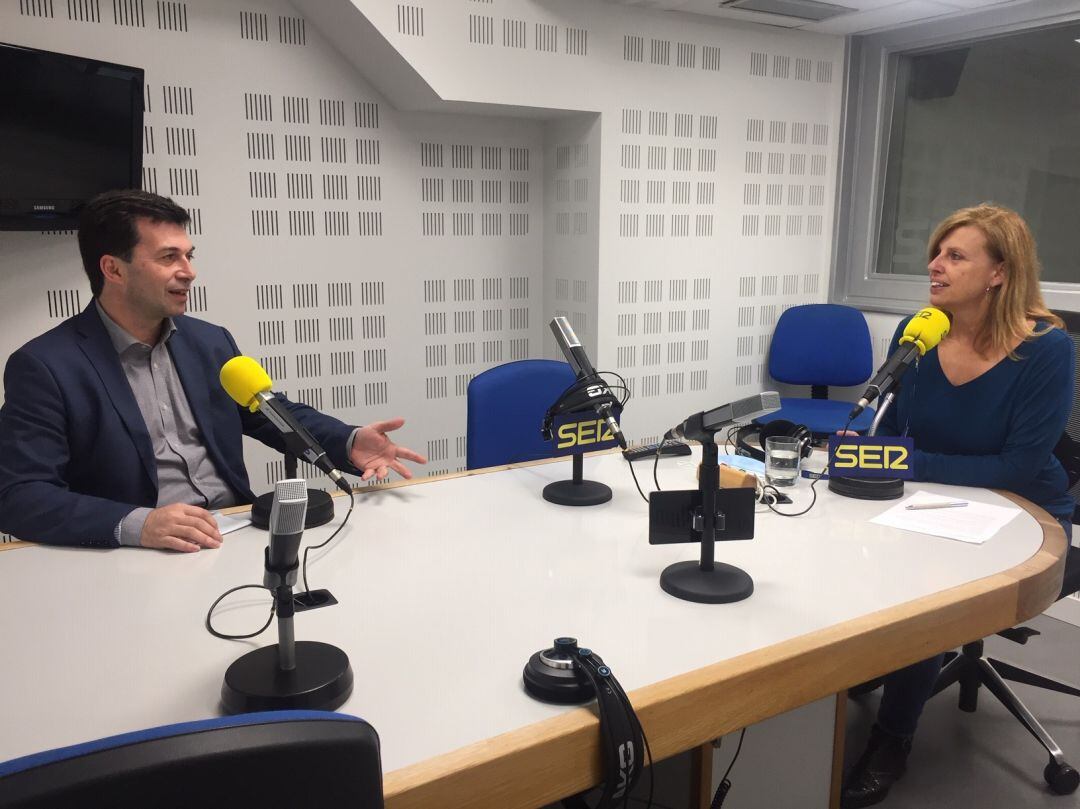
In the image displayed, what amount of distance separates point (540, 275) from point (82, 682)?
306 cm

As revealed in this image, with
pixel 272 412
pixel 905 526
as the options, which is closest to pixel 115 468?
pixel 272 412

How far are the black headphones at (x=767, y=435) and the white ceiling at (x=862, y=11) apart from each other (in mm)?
2028

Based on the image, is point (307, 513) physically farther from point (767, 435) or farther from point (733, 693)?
point (767, 435)

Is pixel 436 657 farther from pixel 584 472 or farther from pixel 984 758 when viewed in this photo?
pixel 984 758

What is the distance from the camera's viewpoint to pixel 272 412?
155 centimetres

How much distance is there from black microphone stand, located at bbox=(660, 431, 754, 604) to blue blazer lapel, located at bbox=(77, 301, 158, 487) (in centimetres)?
122

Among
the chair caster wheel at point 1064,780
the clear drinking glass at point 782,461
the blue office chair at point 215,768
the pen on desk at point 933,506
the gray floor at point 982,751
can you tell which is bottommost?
the gray floor at point 982,751

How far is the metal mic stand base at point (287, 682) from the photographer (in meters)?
1.00

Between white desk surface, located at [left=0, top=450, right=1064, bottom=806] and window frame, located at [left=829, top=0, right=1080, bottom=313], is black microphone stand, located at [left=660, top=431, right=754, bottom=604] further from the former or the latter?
window frame, located at [left=829, top=0, right=1080, bottom=313]

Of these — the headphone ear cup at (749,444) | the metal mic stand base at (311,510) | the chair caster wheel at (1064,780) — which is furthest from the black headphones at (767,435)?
the metal mic stand base at (311,510)

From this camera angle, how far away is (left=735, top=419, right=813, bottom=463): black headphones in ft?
7.07

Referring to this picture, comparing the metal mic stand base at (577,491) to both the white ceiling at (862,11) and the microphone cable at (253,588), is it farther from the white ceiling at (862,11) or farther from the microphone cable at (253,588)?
the white ceiling at (862,11)

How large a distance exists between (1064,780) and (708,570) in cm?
141

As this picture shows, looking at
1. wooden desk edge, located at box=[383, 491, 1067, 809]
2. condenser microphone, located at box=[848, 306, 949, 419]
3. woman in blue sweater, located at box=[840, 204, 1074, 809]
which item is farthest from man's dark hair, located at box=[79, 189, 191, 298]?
woman in blue sweater, located at box=[840, 204, 1074, 809]
